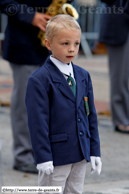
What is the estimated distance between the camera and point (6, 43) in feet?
13.2

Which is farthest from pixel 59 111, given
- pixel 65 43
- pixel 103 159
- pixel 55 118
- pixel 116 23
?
pixel 116 23

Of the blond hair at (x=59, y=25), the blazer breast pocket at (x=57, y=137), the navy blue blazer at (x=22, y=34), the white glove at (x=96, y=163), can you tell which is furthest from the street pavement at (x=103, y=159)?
the blond hair at (x=59, y=25)

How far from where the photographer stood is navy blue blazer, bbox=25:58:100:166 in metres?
2.47

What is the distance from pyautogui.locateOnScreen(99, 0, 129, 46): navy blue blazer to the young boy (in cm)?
279

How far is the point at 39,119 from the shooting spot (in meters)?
2.47

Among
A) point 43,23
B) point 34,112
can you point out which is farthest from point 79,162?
point 43,23

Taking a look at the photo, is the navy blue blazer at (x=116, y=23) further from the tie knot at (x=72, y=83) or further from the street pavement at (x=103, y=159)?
the tie knot at (x=72, y=83)

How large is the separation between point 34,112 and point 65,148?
28 cm

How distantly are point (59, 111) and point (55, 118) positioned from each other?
5 cm

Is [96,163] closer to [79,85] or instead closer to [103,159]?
[79,85]

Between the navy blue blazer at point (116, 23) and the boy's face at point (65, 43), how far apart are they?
285 cm

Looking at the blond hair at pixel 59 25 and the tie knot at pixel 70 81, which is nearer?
the blond hair at pixel 59 25

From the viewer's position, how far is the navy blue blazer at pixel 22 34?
3902 millimetres

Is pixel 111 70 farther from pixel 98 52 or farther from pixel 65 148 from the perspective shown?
pixel 98 52
